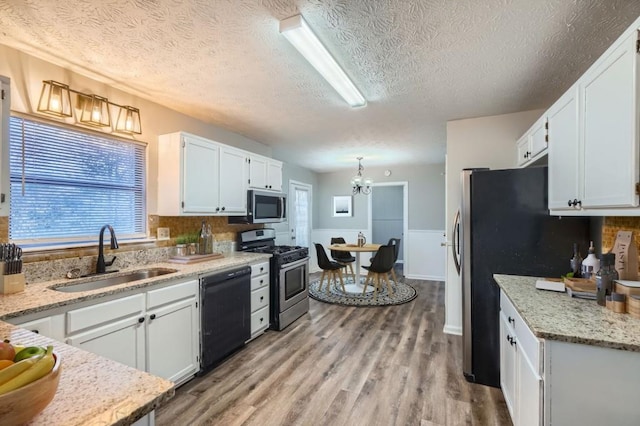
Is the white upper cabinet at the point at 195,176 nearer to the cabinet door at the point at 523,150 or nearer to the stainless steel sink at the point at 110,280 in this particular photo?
the stainless steel sink at the point at 110,280

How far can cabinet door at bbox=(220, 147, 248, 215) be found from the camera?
3.36 metres

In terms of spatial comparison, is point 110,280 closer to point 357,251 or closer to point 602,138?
point 602,138

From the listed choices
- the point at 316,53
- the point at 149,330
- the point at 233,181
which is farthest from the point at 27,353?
the point at 233,181

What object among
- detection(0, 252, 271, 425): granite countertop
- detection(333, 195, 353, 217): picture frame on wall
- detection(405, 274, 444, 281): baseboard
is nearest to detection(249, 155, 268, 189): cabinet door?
detection(0, 252, 271, 425): granite countertop

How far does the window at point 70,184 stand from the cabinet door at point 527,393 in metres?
3.08

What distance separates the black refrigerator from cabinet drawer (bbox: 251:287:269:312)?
204 centimetres

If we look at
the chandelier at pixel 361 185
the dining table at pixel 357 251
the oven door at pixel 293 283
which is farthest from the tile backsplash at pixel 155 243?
the chandelier at pixel 361 185

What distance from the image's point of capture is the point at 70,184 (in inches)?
93.4

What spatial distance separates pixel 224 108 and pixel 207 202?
0.98 m

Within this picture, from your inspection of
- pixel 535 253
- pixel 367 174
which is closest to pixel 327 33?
pixel 535 253

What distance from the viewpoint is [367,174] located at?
683cm

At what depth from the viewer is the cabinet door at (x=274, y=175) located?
416 cm

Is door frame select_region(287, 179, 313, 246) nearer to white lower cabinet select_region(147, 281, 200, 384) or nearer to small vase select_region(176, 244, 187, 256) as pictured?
small vase select_region(176, 244, 187, 256)

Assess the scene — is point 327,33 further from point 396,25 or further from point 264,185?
point 264,185
